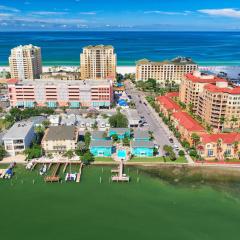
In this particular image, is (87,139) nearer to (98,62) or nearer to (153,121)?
(153,121)

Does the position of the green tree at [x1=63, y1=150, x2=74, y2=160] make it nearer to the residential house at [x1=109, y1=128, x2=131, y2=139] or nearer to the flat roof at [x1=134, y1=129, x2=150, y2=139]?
the residential house at [x1=109, y1=128, x2=131, y2=139]

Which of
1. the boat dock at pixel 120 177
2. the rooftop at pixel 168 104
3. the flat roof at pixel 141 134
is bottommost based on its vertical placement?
the boat dock at pixel 120 177

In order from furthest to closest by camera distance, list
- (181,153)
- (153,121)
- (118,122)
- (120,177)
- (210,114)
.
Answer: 1. (153,121)
2. (118,122)
3. (210,114)
4. (181,153)
5. (120,177)

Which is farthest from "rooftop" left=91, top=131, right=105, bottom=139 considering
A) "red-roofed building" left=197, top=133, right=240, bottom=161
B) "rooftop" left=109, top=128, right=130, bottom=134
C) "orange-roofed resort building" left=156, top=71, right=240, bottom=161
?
"red-roofed building" left=197, top=133, right=240, bottom=161

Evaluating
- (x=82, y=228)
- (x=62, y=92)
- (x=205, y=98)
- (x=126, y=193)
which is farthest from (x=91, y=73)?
(x=82, y=228)

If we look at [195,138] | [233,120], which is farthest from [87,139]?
[233,120]

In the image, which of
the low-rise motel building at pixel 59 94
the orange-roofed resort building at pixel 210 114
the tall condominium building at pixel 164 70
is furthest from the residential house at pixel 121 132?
the tall condominium building at pixel 164 70

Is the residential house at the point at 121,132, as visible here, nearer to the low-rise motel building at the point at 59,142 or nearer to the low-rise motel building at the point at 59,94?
the low-rise motel building at the point at 59,142
